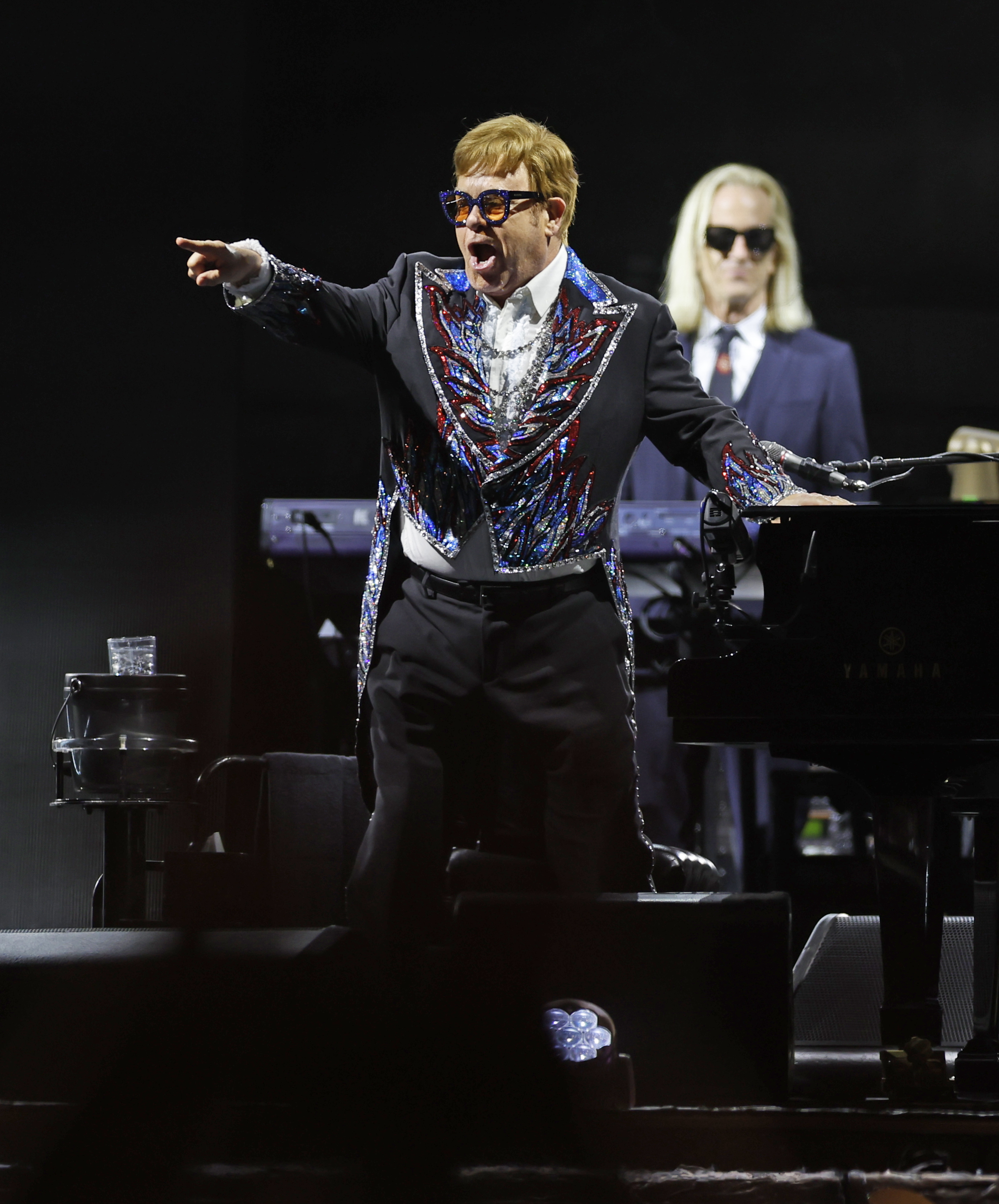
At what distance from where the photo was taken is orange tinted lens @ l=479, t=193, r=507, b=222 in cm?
232

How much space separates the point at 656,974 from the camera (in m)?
1.85

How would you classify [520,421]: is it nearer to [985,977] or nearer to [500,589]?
[500,589]

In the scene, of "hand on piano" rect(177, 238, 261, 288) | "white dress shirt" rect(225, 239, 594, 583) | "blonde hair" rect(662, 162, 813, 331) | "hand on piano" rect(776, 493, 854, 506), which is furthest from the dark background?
"hand on piano" rect(776, 493, 854, 506)

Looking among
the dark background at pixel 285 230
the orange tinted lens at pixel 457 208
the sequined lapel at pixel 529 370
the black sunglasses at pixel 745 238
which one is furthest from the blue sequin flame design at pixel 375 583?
the black sunglasses at pixel 745 238

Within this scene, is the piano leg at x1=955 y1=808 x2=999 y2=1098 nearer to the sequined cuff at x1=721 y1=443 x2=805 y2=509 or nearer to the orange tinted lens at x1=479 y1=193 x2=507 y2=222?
the sequined cuff at x1=721 y1=443 x2=805 y2=509

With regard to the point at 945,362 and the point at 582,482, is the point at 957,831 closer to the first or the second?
the point at 945,362

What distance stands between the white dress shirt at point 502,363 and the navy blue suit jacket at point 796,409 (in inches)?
69.3

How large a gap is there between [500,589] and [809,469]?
1.86 feet

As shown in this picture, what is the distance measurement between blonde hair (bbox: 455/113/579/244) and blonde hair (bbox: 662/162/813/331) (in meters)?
1.94

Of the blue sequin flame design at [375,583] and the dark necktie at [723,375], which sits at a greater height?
the dark necktie at [723,375]

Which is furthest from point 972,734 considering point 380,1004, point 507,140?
point 507,140

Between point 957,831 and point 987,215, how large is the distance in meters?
1.96

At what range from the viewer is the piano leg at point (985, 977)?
76.3 inches

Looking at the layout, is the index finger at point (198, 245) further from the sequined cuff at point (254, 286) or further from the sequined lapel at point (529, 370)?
the sequined lapel at point (529, 370)
